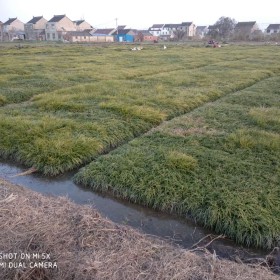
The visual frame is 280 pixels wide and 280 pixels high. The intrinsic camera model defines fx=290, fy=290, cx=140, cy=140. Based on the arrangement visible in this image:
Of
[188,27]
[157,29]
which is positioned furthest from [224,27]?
[157,29]

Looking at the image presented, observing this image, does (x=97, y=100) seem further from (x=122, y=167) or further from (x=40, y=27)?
(x=40, y=27)

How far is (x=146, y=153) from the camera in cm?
576

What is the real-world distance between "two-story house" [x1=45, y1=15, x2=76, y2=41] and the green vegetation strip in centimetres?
7780

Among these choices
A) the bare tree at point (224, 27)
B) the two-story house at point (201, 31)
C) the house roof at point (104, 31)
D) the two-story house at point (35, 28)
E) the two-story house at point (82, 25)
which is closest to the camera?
the bare tree at point (224, 27)

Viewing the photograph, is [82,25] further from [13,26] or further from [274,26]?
[274,26]

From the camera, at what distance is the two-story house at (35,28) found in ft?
254

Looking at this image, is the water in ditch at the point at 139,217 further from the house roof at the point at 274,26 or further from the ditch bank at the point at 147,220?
the house roof at the point at 274,26

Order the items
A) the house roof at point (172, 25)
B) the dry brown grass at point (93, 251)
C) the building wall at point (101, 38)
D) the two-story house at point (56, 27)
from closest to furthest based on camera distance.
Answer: the dry brown grass at point (93, 251), the building wall at point (101, 38), the two-story house at point (56, 27), the house roof at point (172, 25)

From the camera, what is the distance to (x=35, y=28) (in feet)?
260

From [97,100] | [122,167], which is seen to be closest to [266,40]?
[97,100]

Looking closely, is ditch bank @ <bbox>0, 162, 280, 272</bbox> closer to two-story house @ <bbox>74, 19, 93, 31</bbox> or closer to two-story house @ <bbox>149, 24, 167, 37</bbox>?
two-story house @ <bbox>74, 19, 93, 31</bbox>

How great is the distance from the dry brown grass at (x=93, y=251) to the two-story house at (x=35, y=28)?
84076 mm

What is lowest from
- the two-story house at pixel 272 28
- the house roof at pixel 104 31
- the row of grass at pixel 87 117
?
the row of grass at pixel 87 117

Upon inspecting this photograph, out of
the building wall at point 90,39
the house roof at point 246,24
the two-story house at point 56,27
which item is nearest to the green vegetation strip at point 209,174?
the building wall at point 90,39
